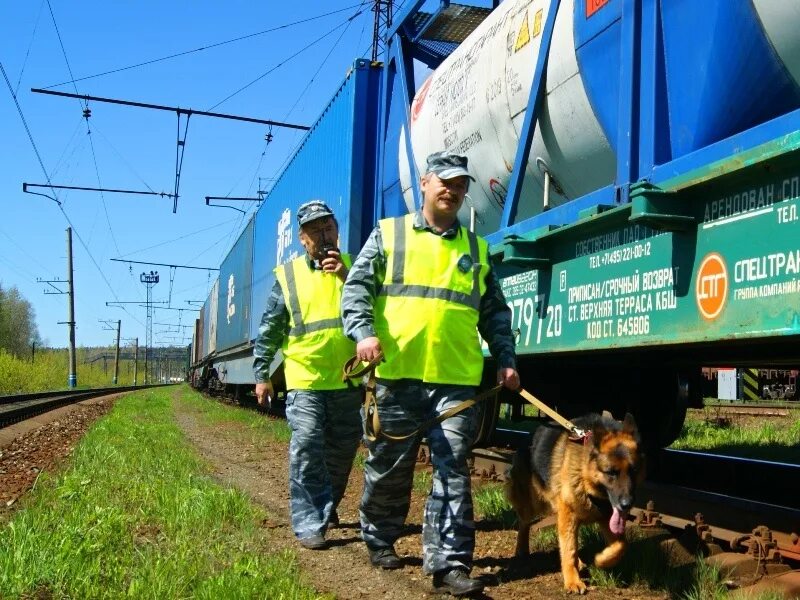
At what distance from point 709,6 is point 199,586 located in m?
3.14

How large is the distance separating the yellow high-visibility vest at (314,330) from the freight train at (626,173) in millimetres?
1013

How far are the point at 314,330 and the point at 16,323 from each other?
92538mm

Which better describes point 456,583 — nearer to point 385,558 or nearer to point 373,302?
point 385,558

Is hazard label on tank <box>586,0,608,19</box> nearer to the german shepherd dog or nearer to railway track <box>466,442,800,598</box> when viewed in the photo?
the german shepherd dog

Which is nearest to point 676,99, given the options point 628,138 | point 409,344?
point 628,138

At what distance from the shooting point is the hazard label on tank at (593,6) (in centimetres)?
450

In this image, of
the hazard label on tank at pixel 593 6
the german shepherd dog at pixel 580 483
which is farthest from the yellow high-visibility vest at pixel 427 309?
the hazard label on tank at pixel 593 6

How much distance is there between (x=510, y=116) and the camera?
18.0ft

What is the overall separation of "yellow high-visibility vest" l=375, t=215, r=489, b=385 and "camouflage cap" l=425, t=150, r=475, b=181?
0.28m

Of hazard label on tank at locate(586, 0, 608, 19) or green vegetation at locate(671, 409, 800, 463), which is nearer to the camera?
hazard label on tank at locate(586, 0, 608, 19)

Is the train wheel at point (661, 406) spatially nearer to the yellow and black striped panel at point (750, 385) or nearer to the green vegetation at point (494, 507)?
the green vegetation at point (494, 507)

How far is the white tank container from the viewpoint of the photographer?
15.8 feet

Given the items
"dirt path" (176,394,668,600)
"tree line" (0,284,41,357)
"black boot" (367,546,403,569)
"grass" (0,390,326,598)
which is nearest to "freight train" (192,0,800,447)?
A: "dirt path" (176,394,668,600)

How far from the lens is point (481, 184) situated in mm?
6062
